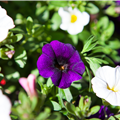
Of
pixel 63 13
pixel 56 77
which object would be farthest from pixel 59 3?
pixel 56 77

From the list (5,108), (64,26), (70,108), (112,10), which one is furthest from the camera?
(112,10)

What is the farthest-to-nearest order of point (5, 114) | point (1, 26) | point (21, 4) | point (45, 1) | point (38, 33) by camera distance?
point (45, 1) → point (21, 4) → point (38, 33) → point (1, 26) → point (5, 114)

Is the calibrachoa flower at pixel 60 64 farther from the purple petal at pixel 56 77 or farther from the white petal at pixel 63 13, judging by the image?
the white petal at pixel 63 13

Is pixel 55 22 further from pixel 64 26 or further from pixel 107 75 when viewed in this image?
pixel 107 75

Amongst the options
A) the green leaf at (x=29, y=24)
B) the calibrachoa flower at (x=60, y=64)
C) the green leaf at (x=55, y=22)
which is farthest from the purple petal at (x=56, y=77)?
the green leaf at (x=55, y=22)

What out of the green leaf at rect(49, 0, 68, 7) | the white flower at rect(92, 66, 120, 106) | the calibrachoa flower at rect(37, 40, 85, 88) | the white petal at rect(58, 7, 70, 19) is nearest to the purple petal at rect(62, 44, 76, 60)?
the calibrachoa flower at rect(37, 40, 85, 88)

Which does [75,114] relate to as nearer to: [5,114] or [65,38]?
[5,114]

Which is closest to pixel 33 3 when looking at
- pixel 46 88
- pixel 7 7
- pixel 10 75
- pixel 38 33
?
pixel 7 7
